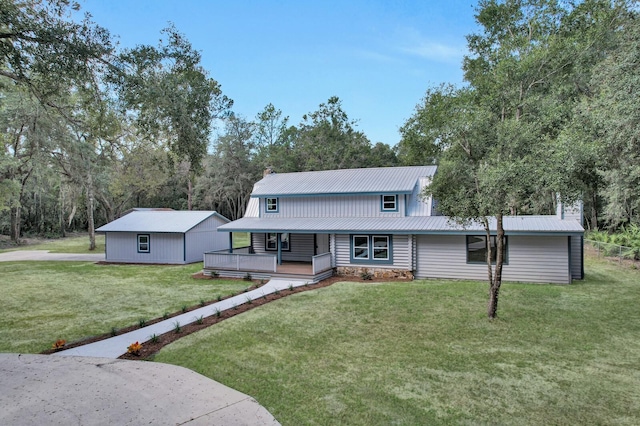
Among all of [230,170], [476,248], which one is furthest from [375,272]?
[230,170]

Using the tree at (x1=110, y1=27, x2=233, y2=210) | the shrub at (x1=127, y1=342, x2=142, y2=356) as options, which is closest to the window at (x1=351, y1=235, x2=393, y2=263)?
the tree at (x1=110, y1=27, x2=233, y2=210)

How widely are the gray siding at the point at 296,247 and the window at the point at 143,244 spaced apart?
22.2ft

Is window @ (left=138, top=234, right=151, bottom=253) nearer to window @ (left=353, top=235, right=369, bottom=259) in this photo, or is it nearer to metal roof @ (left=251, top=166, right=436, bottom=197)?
metal roof @ (left=251, top=166, right=436, bottom=197)

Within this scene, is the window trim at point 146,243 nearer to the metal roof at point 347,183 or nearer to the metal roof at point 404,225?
the metal roof at point 404,225

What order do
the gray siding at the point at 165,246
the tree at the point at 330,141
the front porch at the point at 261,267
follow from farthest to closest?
the tree at the point at 330,141
the gray siding at the point at 165,246
the front porch at the point at 261,267

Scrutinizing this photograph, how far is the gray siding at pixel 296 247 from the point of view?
18.6m

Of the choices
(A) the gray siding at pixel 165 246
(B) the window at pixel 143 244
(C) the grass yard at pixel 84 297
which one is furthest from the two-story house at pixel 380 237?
(B) the window at pixel 143 244

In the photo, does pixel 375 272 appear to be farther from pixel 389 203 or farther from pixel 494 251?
pixel 494 251

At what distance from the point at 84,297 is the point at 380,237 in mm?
11489

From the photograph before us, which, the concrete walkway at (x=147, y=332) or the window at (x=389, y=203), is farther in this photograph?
the window at (x=389, y=203)

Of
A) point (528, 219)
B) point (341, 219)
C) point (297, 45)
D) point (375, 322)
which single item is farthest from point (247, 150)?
point (375, 322)

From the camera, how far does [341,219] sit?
17.4 metres

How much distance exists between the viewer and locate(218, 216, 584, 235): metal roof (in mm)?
13242

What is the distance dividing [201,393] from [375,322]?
196 inches
